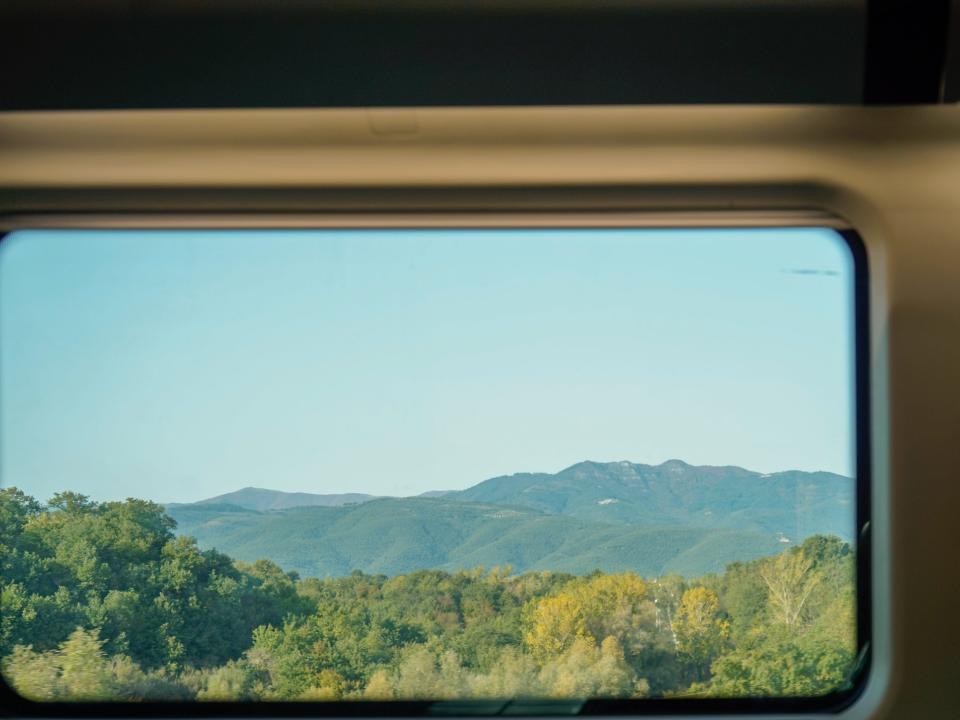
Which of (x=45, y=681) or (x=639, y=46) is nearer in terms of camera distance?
(x=639, y=46)

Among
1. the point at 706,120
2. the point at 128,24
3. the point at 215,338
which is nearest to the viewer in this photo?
the point at 128,24

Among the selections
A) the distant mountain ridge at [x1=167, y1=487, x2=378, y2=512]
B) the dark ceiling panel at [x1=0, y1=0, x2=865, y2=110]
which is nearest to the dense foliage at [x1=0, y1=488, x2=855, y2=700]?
the distant mountain ridge at [x1=167, y1=487, x2=378, y2=512]

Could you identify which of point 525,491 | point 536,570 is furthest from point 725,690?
point 525,491

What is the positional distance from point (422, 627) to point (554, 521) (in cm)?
39

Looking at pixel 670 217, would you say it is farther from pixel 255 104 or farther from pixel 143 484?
pixel 143 484

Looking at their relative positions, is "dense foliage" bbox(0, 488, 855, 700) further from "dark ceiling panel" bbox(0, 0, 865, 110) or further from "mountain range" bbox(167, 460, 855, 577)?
"dark ceiling panel" bbox(0, 0, 865, 110)

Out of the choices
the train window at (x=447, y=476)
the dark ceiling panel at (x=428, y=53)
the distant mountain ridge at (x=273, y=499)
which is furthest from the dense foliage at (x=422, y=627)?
the dark ceiling panel at (x=428, y=53)

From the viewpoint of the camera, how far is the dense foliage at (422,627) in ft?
6.64

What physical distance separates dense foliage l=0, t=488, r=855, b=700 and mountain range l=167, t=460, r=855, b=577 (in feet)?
0.12

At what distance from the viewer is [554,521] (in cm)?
208

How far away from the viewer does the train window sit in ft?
6.66

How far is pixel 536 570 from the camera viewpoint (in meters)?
2.06

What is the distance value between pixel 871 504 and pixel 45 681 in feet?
6.53

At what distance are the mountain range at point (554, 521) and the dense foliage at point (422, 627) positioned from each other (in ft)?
0.12
